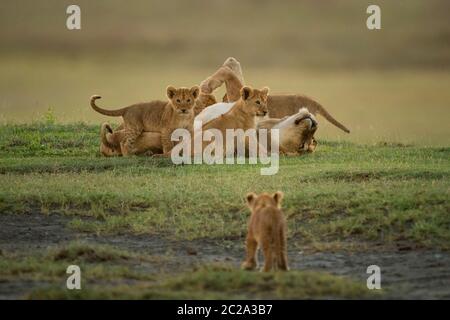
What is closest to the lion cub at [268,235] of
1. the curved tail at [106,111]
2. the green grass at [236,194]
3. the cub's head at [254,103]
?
the green grass at [236,194]

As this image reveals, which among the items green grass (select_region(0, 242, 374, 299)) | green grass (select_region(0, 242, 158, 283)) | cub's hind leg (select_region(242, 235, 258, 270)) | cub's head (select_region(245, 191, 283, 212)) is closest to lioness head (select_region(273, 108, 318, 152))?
green grass (select_region(0, 242, 158, 283))

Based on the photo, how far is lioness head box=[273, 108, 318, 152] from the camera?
1443 centimetres

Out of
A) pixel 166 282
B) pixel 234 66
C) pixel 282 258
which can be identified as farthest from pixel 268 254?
pixel 234 66

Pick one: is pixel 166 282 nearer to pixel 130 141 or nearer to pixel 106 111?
pixel 130 141

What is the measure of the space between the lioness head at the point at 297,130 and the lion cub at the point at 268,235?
593cm

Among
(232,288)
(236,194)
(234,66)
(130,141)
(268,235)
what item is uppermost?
(234,66)

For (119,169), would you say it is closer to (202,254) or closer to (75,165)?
(75,165)

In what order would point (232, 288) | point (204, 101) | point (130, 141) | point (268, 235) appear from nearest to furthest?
point (232, 288), point (268, 235), point (130, 141), point (204, 101)

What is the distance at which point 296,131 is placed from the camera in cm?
1444

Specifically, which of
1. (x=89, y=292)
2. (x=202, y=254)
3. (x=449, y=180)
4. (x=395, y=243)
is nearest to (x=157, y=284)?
(x=89, y=292)

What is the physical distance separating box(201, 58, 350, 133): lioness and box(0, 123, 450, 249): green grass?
1.39 metres

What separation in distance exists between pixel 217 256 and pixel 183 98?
14.9ft

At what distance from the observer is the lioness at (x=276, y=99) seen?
15656 mm

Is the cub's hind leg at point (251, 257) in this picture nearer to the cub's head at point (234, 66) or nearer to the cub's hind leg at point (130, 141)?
the cub's hind leg at point (130, 141)
